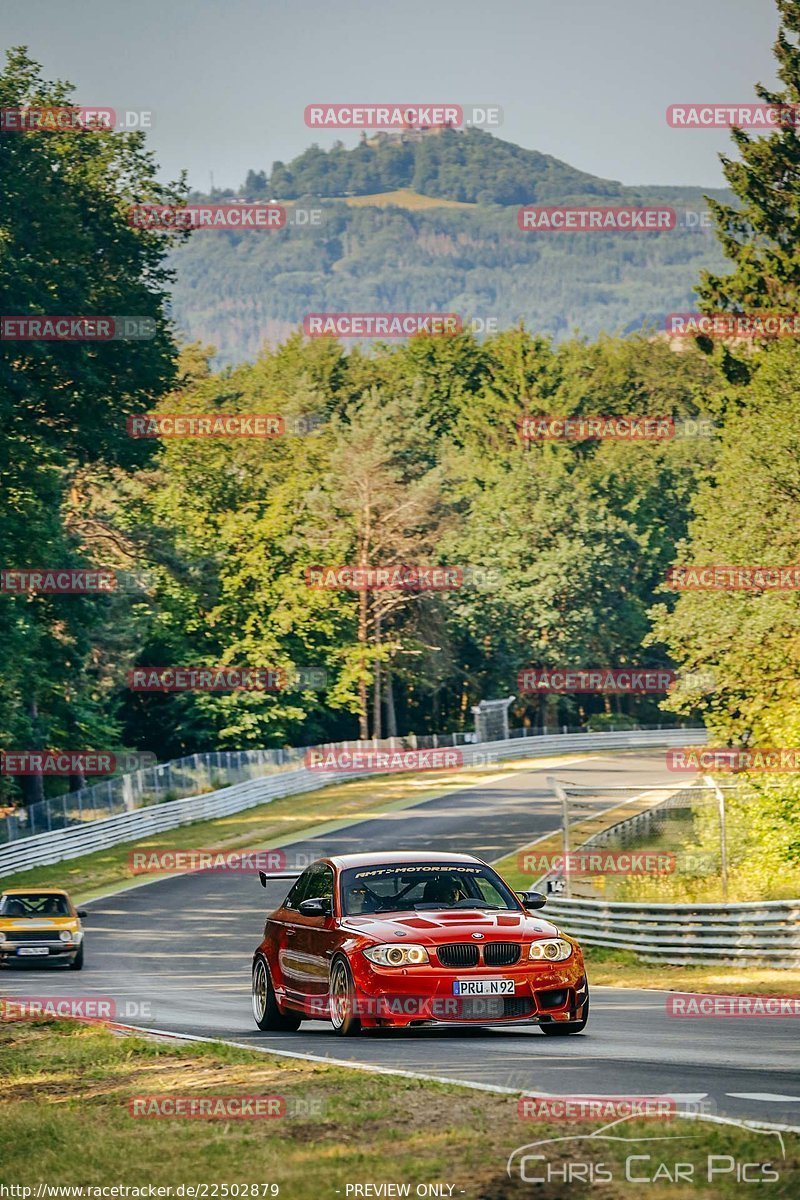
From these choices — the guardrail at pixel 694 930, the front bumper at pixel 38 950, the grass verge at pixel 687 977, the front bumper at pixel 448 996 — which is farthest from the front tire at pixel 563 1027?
the front bumper at pixel 38 950

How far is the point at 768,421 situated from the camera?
47500mm

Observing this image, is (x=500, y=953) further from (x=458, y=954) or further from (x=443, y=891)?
(x=443, y=891)

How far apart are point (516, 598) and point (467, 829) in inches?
1619

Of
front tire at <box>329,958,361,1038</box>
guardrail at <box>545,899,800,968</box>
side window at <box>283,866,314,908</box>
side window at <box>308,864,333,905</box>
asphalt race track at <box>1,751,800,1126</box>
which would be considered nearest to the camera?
asphalt race track at <box>1,751,800,1126</box>

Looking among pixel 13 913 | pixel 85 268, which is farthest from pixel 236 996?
pixel 85 268

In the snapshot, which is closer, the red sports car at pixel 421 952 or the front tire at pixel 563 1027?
the red sports car at pixel 421 952

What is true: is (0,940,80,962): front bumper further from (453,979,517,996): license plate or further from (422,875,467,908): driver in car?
(453,979,517,996): license plate

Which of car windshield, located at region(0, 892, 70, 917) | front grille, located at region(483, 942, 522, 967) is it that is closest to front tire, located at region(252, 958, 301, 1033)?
front grille, located at region(483, 942, 522, 967)

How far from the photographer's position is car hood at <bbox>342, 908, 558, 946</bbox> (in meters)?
12.7

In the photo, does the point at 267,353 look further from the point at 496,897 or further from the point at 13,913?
the point at 496,897

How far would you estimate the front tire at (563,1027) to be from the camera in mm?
13141

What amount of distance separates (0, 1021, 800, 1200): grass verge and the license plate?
160 cm

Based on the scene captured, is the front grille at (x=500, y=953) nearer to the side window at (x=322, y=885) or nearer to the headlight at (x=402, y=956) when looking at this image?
the headlight at (x=402, y=956)

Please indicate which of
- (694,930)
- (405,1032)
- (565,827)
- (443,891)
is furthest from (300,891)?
(565,827)
